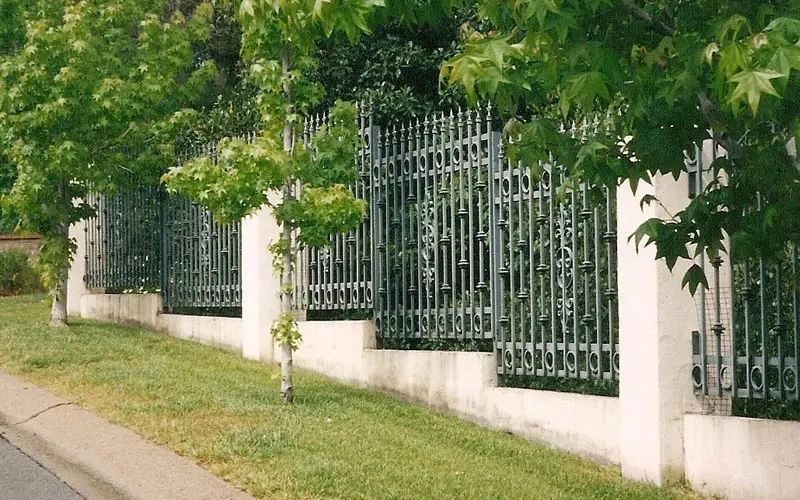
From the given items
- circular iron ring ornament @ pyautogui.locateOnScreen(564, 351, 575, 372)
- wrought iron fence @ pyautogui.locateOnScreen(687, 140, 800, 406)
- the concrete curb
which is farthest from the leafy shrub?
wrought iron fence @ pyautogui.locateOnScreen(687, 140, 800, 406)

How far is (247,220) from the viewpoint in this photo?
41.5 feet

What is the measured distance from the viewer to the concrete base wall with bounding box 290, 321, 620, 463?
789 centimetres

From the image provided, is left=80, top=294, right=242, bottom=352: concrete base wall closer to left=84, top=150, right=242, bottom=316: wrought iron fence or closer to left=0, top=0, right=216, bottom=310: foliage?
left=84, top=150, right=242, bottom=316: wrought iron fence

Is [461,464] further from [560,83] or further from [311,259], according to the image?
[311,259]

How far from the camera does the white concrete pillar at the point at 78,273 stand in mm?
17922

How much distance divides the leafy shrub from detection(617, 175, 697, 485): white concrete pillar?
1696cm

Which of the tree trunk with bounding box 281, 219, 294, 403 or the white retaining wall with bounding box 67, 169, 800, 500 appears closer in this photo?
the white retaining wall with bounding box 67, 169, 800, 500

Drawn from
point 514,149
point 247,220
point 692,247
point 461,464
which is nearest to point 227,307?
point 247,220

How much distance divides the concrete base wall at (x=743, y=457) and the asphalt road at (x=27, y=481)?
3644mm

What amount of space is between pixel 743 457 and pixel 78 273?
13348mm

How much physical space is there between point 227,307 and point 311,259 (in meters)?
2.19

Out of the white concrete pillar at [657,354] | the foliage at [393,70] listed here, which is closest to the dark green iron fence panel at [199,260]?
the foliage at [393,70]

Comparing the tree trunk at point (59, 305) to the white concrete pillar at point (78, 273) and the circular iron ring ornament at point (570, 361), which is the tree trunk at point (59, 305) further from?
the circular iron ring ornament at point (570, 361)

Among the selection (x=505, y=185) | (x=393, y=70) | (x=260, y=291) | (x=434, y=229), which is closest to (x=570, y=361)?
(x=505, y=185)
